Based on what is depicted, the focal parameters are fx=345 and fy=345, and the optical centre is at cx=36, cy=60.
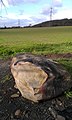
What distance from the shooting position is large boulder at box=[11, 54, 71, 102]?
7180 millimetres

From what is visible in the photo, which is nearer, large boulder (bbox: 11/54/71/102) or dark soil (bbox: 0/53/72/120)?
dark soil (bbox: 0/53/72/120)

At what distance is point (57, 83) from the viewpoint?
23.9 ft

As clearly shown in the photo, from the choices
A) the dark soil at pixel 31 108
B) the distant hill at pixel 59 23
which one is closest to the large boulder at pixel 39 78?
the dark soil at pixel 31 108

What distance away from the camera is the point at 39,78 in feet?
23.7

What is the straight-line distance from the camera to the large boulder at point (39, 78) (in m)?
7.18

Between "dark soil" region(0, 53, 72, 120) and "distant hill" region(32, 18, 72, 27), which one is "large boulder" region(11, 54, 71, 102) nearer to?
"dark soil" region(0, 53, 72, 120)

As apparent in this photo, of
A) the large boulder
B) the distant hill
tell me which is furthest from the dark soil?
the distant hill

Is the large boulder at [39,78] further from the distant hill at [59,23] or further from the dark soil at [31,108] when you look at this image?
the distant hill at [59,23]

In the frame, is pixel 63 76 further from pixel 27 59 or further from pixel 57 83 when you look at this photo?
pixel 27 59

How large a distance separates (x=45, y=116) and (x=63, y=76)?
996 mm

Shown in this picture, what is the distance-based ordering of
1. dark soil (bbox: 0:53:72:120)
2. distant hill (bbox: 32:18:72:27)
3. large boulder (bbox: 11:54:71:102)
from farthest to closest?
distant hill (bbox: 32:18:72:27) → large boulder (bbox: 11:54:71:102) → dark soil (bbox: 0:53:72:120)

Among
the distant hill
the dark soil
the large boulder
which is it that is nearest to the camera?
the dark soil

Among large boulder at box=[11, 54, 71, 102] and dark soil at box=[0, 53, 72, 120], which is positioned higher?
large boulder at box=[11, 54, 71, 102]

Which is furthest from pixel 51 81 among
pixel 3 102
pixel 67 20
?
pixel 67 20
